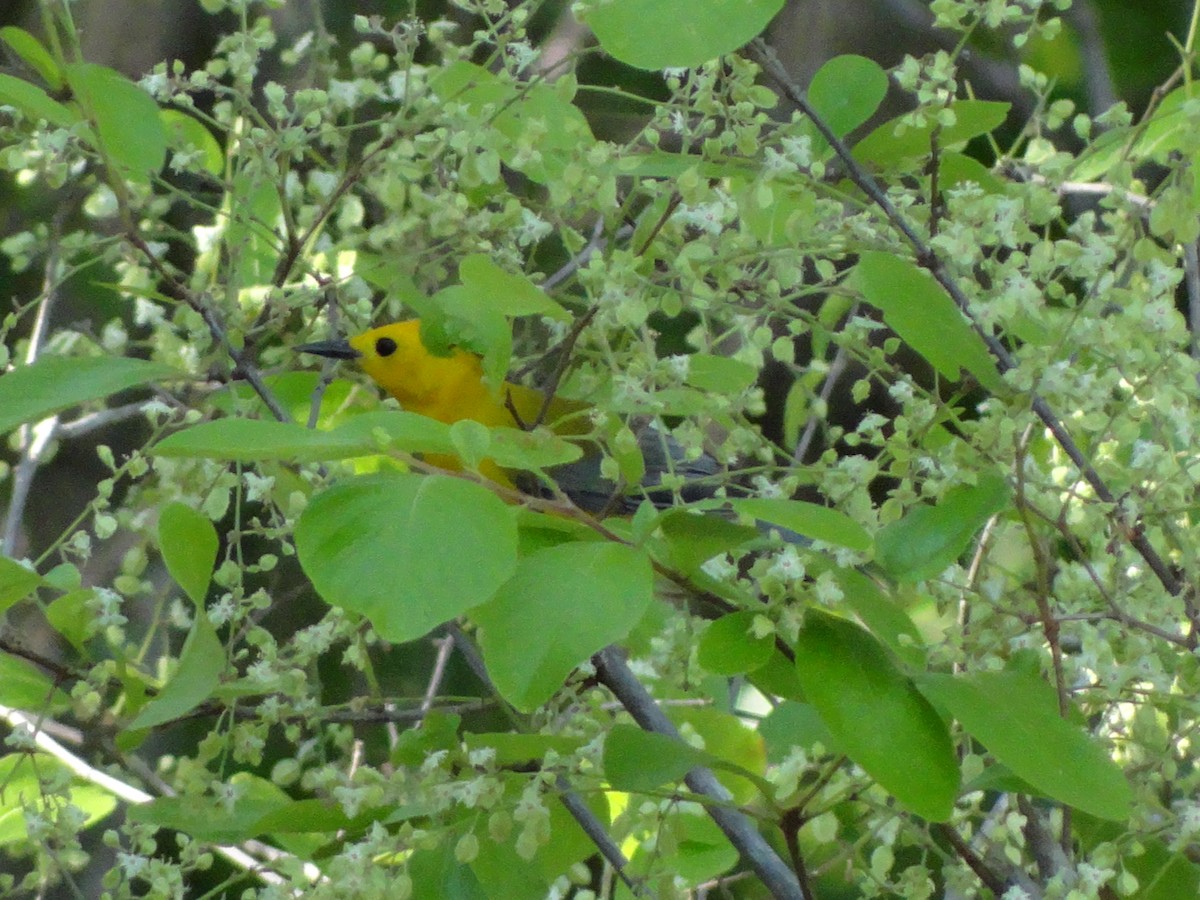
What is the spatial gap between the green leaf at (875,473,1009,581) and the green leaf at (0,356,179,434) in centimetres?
30

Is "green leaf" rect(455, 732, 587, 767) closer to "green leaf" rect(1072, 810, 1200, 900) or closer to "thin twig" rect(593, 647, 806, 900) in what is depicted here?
"thin twig" rect(593, 647, 806, 900)

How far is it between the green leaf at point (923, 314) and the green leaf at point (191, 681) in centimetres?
31

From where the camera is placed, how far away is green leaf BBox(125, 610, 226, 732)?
0.55 metres

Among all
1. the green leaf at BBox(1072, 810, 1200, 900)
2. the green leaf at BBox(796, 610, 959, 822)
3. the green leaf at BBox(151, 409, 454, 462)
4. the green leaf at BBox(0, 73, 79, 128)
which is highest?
the green leaf at BBox(0, 73, 79, 128)

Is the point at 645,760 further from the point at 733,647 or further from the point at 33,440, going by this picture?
the point at 33,440

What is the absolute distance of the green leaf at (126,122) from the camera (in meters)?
0.71

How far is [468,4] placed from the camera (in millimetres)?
720

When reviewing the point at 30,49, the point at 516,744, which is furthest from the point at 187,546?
the point at 30,49

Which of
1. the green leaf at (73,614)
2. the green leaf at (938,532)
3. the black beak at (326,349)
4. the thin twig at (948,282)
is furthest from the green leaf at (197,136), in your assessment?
the green leaf at (938,532)

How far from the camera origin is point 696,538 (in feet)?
1.79

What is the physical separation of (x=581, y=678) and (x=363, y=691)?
1.26m

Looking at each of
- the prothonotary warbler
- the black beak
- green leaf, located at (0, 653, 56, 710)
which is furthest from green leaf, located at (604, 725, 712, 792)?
the prothonotary warbler

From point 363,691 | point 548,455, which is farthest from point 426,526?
point 363,691

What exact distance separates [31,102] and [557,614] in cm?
38
